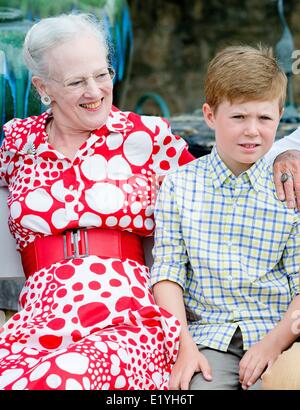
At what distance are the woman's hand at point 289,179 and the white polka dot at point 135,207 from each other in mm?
349

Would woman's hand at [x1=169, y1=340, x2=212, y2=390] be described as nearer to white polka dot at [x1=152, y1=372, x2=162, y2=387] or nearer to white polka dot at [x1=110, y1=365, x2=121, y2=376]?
white polka dot at [x1=152, y1=372, x2=162, y2=387]

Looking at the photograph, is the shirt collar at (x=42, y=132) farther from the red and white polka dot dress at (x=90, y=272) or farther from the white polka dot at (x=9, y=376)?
the white polka dot at (x=9, y=376)

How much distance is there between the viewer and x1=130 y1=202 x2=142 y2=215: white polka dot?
217 centimetres

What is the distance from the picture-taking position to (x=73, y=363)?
1830 millimetres

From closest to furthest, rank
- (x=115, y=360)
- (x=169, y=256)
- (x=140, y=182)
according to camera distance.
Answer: (x=115, y=360) → (x=169, y=256) → (x=140, y=182)

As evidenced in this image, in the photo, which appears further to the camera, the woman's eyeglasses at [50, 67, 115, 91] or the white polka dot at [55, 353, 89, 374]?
the woman's eyeglasses at [50, 67, 115, 91]

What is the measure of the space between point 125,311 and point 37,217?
1.10ft

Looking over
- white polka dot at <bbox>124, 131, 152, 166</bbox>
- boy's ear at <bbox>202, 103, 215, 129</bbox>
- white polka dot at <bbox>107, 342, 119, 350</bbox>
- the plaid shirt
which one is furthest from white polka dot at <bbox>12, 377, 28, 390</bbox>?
boy's ear at <bbox>202, 103, 215, 129</bbox>

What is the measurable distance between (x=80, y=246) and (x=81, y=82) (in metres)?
0.42

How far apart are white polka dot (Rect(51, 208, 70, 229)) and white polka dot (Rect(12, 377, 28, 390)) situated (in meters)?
0.45

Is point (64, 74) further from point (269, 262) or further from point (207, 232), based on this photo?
point (269, 262)

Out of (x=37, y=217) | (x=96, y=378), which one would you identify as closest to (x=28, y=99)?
(x=37, y=217)

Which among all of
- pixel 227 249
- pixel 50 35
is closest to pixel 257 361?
pixel 227 249

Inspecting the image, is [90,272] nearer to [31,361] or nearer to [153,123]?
[31,361]
